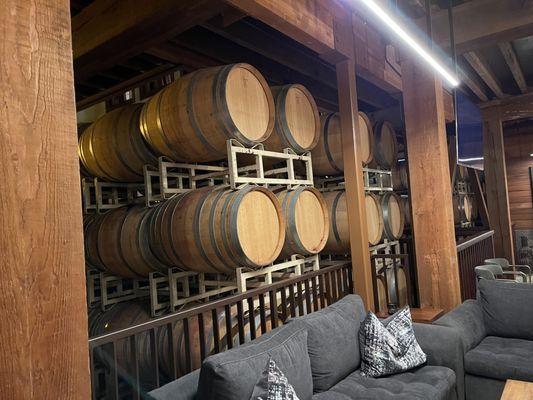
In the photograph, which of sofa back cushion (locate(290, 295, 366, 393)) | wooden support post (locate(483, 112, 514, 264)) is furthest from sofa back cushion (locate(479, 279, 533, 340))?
wooden support post (locate(483, 112, 514, 264))

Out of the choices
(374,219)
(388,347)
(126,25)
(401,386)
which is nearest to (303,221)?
(388,347)

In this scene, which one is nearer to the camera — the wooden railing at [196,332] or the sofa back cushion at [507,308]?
the wooden railing at [196,332]

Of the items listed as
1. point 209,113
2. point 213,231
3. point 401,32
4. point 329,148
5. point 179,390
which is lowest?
point 179,390

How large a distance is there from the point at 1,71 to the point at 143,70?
3.66 meters

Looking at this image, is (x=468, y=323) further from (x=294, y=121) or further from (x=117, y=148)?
(x=117, y=148)

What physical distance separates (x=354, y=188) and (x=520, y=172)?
27.2 ft

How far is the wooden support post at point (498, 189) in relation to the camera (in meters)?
7.03

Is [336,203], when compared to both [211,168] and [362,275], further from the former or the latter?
[211,168]

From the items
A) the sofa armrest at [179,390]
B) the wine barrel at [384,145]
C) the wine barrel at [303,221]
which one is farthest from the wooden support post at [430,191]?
the sofa armrest at [179,390]

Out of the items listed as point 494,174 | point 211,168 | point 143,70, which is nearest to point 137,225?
point 211,168

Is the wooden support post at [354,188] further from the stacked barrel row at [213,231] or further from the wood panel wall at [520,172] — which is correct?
the wood panel wall at [520,172]

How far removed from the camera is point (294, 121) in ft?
12.0

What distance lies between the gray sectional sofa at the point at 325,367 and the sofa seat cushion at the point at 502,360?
178mm

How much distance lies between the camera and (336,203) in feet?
14.3
